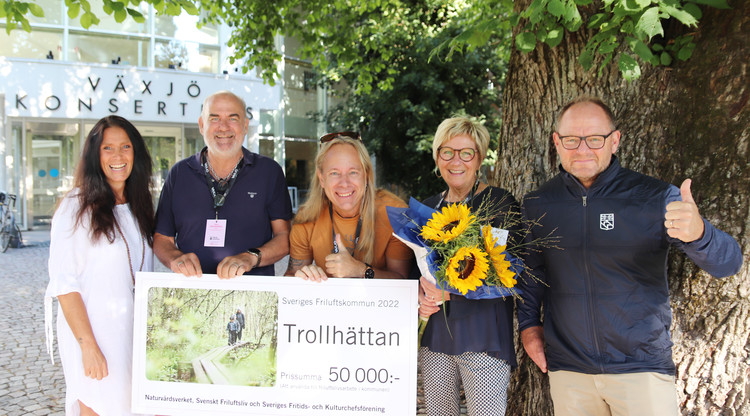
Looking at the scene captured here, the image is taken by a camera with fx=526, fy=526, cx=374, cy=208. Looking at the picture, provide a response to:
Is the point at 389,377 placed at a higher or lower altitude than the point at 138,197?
lower

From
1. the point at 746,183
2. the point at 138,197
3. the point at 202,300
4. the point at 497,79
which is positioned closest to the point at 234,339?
the point at 202,300

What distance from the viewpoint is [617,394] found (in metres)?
2.36

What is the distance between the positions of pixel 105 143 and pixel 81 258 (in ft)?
2.15

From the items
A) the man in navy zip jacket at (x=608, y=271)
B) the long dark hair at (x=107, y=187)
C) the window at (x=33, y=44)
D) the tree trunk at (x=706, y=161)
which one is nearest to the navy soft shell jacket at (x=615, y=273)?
the man in navy zip jacket at (x=608, y=271)

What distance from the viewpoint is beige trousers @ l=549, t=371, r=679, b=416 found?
91.4 inches

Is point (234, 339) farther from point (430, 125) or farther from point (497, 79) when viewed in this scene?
point (497, 79)

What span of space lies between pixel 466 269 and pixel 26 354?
5.97 metres

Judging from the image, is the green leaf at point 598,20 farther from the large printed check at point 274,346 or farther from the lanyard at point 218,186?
the lanyard at point 218,186

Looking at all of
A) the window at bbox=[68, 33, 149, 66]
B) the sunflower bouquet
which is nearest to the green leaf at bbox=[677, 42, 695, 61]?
the sunflower bouquet

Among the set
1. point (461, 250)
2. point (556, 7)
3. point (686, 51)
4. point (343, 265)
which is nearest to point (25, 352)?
point (343, 265)

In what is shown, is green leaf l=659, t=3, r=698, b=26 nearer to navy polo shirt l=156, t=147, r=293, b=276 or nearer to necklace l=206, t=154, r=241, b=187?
navy polo shirt l=156, t=147, r=293, b=276

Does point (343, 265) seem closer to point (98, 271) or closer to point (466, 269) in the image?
point (466, 269)

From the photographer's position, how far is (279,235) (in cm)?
342

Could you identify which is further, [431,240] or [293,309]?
[293,309]
